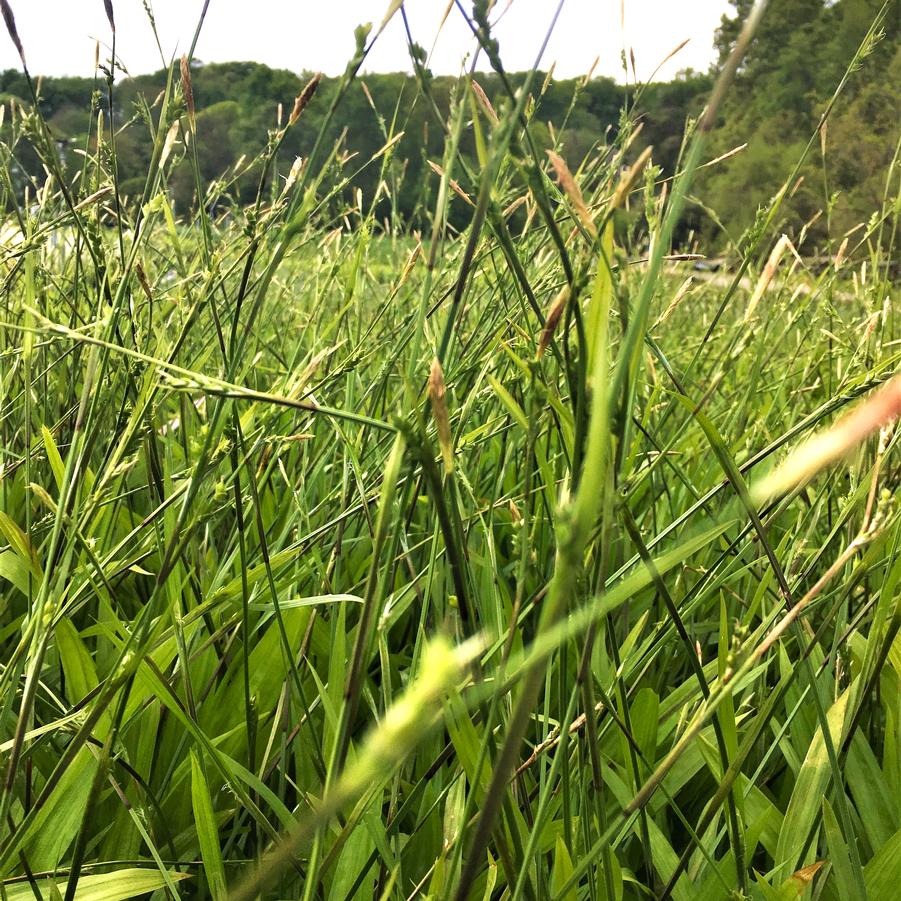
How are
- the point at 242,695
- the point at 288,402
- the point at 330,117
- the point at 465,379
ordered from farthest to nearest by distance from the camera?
1. the point at 465,379
2. the point at 242,695
3. the point at 330,117
4. the point at 288,402

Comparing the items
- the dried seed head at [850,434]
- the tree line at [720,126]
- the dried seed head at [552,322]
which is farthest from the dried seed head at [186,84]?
the dried seed head at [850,434]

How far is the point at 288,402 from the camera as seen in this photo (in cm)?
28

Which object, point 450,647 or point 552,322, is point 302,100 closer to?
point 552,322

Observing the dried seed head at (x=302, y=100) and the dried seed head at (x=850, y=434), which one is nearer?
the dried seed head at (x=850, y=434)

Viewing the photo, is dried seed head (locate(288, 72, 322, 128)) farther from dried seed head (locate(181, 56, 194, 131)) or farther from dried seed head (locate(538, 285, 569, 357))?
dried seed head (locate(538, 285, 569, 357))

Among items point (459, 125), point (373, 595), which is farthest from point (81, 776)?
point (459, 125)

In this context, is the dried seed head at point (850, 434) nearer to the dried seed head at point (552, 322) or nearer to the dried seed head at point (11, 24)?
the dried seed head at point (552, 322)

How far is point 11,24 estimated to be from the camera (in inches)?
19.0

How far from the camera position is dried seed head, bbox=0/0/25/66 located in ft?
1.50

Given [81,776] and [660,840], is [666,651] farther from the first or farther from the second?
[81,776]

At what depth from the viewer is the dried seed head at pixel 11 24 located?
46cm

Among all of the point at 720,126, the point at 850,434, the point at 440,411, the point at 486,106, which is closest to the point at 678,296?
the point at 486,106

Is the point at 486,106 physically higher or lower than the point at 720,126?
lower

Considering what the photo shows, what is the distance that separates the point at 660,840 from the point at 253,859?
0.29 meters
